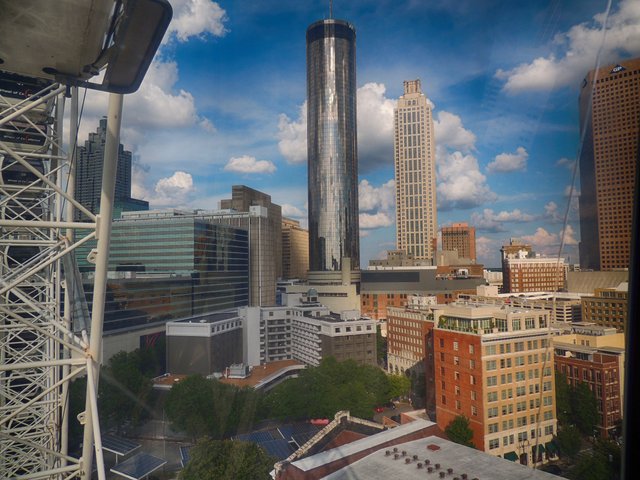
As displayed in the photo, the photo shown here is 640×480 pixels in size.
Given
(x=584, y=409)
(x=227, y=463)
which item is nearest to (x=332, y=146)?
(x=227, y=463)

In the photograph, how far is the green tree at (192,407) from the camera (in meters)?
6.99

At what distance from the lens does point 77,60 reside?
3.47ft

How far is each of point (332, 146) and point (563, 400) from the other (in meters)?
20.4

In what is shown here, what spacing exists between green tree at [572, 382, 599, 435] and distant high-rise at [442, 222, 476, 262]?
16.0 meters

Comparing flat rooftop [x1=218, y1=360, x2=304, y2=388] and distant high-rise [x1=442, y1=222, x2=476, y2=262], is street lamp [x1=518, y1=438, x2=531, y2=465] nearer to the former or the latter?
flat rooftop [x1=218, y1=360, x2=304, y2=388]

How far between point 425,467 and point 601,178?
342 cm

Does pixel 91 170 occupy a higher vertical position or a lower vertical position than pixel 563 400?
higher

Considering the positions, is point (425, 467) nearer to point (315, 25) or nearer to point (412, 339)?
point (412, 339)

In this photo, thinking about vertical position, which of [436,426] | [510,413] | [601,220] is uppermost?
[601,220]

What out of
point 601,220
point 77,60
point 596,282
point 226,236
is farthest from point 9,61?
point 226,236

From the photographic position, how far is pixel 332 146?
23.2 m

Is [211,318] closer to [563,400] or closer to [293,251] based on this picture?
[563,400]

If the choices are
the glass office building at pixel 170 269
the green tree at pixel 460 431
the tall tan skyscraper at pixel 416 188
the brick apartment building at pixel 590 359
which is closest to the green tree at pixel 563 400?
the brick apartment building at pixel 590 359

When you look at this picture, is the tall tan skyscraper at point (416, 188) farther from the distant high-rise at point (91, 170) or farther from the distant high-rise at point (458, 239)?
the distant high-rise at point (91, 170)
